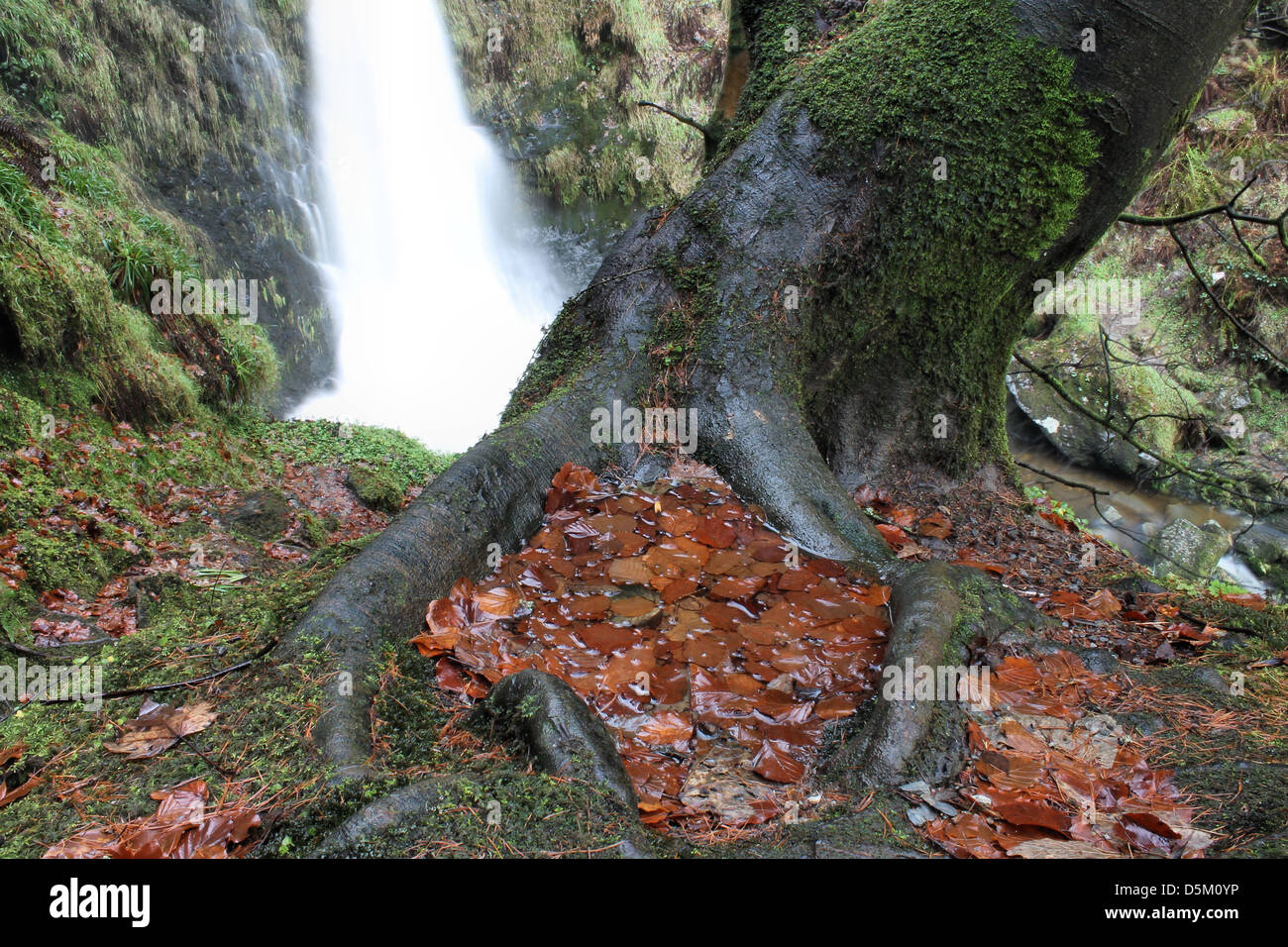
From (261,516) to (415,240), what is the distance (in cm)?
958

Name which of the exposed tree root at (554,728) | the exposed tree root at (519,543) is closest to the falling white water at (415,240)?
the exposed tree root at (519,543)

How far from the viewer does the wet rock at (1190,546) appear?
8.91m

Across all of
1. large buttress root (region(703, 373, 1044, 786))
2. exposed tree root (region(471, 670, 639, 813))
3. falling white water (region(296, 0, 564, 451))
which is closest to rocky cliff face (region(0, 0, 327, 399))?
falling white water (region(296, 0, 564, 451))

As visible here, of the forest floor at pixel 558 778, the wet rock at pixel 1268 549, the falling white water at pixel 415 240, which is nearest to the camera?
the forest floor at pixel 558 778

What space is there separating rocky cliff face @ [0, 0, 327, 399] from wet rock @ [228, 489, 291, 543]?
531cm

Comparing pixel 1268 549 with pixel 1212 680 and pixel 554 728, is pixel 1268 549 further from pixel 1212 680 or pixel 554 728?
pixel 554 728

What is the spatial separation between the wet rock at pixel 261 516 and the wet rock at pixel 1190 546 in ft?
30.7

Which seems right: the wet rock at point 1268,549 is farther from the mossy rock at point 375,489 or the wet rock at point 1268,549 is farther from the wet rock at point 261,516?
the wet rock at point 261,516

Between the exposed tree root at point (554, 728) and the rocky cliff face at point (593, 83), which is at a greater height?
the rocky cliff face at point (593, 83)

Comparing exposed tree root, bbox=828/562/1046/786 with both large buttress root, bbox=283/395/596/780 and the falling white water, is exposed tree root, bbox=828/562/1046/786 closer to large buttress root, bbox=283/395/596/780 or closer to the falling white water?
large buttress root, bbox=283/395/596/780

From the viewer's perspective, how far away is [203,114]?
Answer: 10617mm

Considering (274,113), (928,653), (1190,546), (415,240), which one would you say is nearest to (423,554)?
(928,653)

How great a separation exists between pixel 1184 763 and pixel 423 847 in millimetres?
2022

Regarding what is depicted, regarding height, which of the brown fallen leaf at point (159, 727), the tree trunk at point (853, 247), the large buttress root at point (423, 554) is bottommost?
the brown fallen leaf at point (159, 727)
